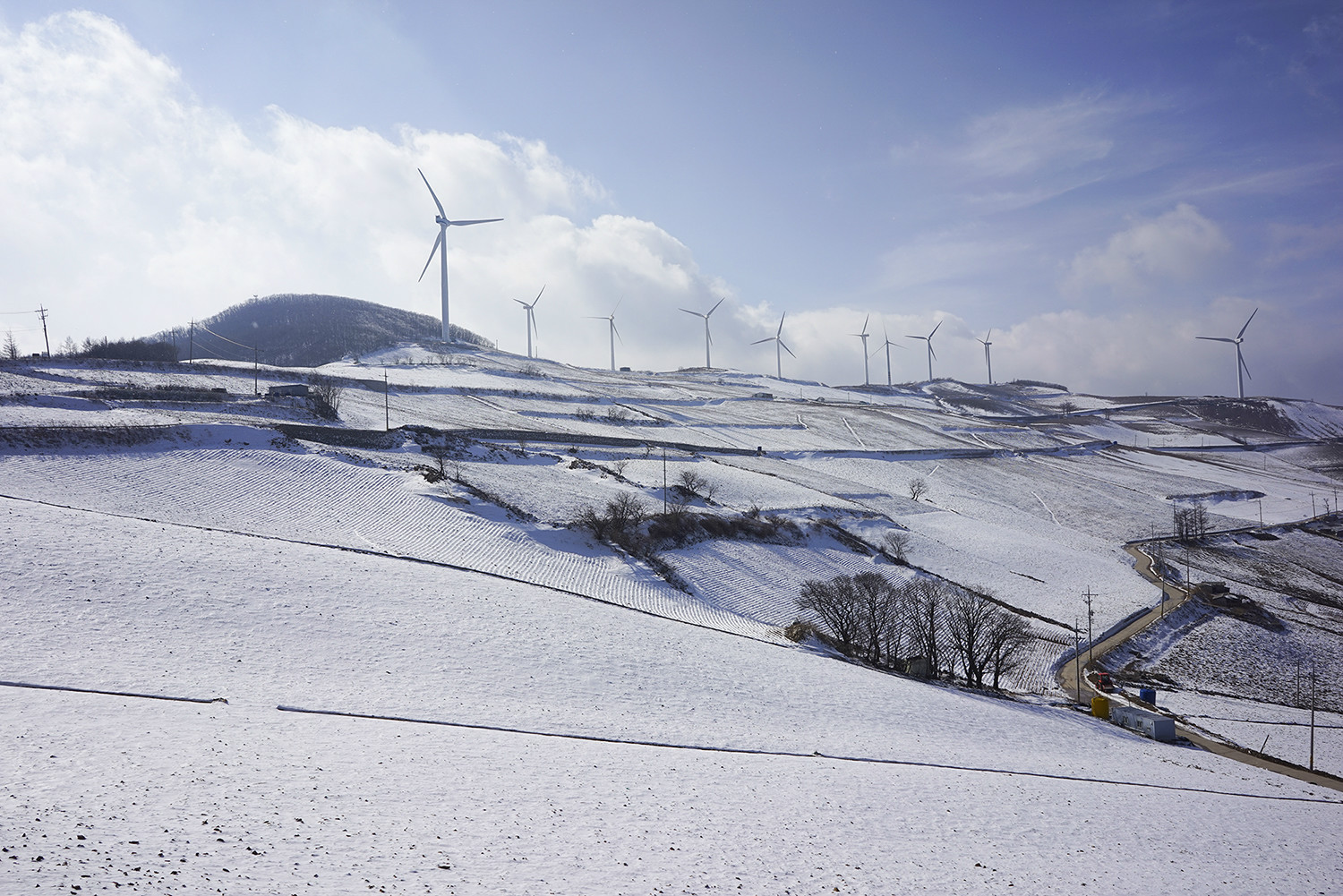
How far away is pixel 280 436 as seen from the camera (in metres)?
54.2

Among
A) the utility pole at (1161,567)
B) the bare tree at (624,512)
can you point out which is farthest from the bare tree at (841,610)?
the utility pole at (1161,567)

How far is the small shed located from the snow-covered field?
1881 millimetres

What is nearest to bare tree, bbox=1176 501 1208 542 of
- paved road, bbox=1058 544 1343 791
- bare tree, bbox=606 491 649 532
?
paved road, bbox=1058 544 1343 791

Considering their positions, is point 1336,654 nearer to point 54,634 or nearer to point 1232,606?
point 1232,606

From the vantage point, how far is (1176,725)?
33.4 meters

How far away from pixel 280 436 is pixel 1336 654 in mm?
77813

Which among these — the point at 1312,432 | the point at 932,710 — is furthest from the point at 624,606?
the point at 1312,432

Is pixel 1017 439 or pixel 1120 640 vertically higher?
pixel 1017 439

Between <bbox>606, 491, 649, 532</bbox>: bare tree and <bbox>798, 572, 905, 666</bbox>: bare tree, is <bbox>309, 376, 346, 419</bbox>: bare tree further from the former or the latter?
<bbox>798, 572, 905, 666</bbox>: bare tree

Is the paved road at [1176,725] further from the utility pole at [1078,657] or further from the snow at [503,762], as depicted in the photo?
the snow at [503,762]

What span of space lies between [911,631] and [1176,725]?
522 inches

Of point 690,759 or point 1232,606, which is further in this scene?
point 1232,606

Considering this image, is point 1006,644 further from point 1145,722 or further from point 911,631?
point 1145,722

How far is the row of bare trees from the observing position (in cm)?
3759
